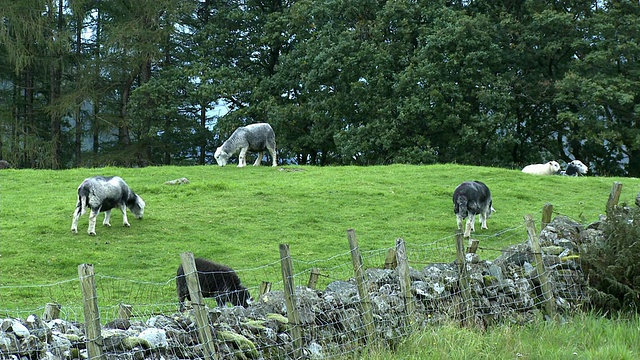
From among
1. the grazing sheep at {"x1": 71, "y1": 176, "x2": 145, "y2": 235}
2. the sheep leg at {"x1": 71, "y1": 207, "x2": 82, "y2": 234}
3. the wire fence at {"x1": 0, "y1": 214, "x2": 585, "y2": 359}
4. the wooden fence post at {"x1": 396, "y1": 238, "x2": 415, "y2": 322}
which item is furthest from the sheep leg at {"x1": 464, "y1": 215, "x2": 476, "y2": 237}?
the sheep leg at {"x1": 71, "y1": 207, "x2": 82, "y2": 234}

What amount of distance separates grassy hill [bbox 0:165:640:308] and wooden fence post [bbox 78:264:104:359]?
6.38 meters

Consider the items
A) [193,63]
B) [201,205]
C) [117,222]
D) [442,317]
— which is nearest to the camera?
[442,317]

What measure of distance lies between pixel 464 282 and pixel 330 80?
29.7m

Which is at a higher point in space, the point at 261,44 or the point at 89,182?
the point at 261,44

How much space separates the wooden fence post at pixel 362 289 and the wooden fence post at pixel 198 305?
2022 millimetres

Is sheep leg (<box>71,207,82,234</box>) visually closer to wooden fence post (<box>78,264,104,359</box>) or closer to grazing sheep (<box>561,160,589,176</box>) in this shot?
wooden fence post (<box>78,264,104,359</box>)

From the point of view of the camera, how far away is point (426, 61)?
35.9 metres

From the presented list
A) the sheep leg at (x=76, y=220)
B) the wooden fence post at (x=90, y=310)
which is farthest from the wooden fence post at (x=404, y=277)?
the sheep leg at (x=76, y=220)

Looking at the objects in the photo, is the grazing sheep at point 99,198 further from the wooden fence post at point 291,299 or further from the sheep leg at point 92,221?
the wooden fence post at point 291,299

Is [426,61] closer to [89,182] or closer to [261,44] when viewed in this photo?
[261,44]

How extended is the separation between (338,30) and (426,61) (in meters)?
5.94

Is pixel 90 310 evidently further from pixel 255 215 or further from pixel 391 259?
pixel 255 215

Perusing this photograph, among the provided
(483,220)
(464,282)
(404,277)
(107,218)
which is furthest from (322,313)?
(107,218)

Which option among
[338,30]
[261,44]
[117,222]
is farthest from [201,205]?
[261,44]
